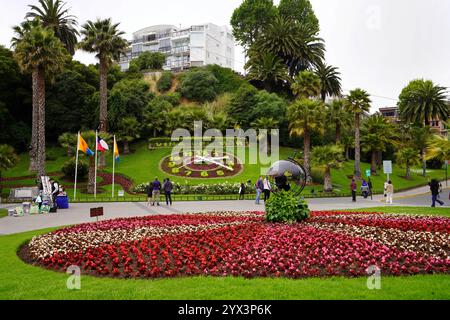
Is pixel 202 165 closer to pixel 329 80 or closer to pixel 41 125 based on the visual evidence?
pixel 41 125

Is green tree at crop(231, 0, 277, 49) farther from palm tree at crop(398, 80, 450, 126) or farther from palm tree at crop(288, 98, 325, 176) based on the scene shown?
palm tree at crop(288, 98, 325, 176)

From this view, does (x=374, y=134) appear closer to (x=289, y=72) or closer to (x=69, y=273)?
(x=289, y=72)

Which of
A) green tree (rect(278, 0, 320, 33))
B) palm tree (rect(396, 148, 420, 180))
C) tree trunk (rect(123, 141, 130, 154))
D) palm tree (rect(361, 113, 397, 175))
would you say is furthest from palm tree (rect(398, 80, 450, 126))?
tree trunk (rect(123, 141, 130, 154))

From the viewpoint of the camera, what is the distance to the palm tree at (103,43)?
46.0 m

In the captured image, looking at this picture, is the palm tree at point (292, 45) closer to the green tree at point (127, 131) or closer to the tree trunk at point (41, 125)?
the green tree at point (127, 131)

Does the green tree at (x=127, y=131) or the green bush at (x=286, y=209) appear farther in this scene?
the green tree at (x=127, y=131)

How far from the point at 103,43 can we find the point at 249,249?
4087 centimetres

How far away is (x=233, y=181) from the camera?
4078 cm

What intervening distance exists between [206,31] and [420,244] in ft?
329

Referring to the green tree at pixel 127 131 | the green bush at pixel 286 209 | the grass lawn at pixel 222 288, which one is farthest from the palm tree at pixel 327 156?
the grass lawn at pixel 222 288

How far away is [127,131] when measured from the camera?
54.0 m

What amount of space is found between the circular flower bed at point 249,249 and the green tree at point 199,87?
5838 centimetres

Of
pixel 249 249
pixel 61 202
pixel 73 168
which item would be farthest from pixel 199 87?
pixel 249 249

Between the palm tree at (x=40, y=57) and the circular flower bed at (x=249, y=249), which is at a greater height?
the palm tree at (x=40, y=57)
